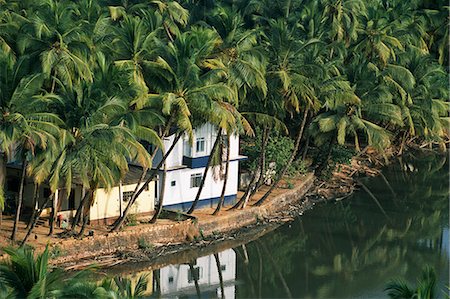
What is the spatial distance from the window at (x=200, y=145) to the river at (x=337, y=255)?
3.65 meters

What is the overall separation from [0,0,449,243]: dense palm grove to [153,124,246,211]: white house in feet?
2.52

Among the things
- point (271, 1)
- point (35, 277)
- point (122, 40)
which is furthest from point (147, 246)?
point (271, 1)

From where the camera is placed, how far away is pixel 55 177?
817 inches

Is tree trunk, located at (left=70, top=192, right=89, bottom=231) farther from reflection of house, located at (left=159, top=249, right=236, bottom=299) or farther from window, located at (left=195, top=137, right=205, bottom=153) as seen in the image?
window, located at (left=195, top=137, right=205, bottom=153)

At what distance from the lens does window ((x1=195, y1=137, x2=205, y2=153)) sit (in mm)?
27531

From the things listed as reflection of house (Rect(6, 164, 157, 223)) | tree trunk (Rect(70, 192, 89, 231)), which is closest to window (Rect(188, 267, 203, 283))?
reflection of house (Rect(6, 164, 157, 223))

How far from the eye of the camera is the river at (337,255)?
23.0m

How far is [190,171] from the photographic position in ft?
89.8

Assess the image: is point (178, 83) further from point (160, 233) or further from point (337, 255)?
point (337, 255)

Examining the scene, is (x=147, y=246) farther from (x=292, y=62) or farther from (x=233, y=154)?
(x=292, y=62)

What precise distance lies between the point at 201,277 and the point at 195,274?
201 mm

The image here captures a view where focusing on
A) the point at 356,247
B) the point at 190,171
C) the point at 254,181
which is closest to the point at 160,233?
the point at 190,171

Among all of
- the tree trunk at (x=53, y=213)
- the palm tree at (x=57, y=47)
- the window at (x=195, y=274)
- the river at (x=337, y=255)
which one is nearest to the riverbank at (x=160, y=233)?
the tree trunk at (x=53, y=213)

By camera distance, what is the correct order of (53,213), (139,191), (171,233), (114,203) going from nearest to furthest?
(53,213)
(139,191)
(171,233)
(114,203)
